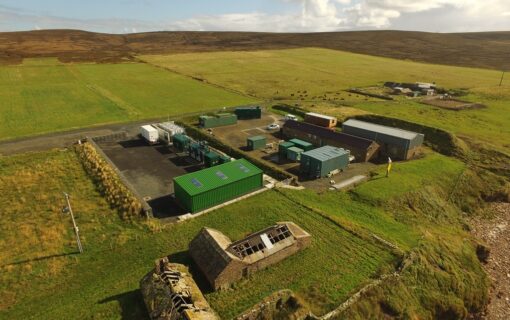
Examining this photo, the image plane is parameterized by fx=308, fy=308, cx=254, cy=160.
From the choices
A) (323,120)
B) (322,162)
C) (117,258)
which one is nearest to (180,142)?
(322,162)

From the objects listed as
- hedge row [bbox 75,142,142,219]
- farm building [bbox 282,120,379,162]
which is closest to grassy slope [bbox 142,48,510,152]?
farm building [bbox 282,120,379,162]

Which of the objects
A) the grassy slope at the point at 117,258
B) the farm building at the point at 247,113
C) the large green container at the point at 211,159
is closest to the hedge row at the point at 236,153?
the large green container at the point at 211,159

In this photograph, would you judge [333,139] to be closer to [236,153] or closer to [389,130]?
[389,130]

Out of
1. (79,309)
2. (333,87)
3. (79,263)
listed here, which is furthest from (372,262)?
(333,87)

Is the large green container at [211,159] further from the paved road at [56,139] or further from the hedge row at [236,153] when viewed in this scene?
the paved road at [56,139]

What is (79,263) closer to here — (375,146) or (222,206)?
(222,206)

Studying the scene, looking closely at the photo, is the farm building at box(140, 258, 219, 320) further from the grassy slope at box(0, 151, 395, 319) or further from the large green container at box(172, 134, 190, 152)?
the large green container at box(172, 134, 190, 152)
